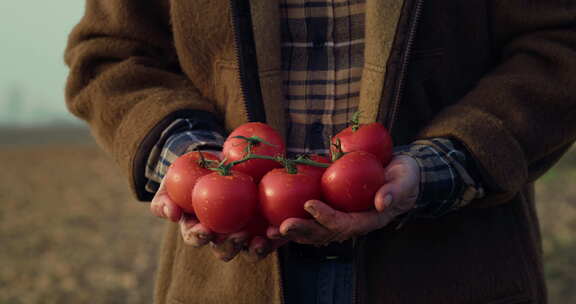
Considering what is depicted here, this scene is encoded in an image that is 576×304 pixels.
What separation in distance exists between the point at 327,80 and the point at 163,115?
53cm

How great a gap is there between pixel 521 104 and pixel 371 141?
0.52 meters

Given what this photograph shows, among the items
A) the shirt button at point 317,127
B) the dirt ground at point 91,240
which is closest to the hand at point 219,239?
the shirt button at point 317,127

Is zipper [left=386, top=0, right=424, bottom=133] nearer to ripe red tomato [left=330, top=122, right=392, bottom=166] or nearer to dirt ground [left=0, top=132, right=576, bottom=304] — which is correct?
ripe red tomato [left=330, top=122, right=392, bottom=166]

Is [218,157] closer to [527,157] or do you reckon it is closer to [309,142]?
[309,142]

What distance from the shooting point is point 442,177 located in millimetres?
1807

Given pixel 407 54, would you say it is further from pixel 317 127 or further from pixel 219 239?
pixel 219 239

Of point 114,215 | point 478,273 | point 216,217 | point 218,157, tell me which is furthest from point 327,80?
point 114,215

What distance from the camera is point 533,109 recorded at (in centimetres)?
197

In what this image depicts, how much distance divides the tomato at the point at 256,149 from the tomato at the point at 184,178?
Answer: 0.28ft

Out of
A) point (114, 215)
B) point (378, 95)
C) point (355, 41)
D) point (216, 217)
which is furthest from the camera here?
point (114, 215)

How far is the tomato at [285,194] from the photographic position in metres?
1.66

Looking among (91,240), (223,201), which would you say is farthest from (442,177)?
(91,240)

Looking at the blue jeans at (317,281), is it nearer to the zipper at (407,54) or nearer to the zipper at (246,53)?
the zipper at (246,53)

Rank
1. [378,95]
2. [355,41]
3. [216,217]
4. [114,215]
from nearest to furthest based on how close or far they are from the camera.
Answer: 1. [216,217]
2. [378,95]
3. [355,41]
4. [114,215]
